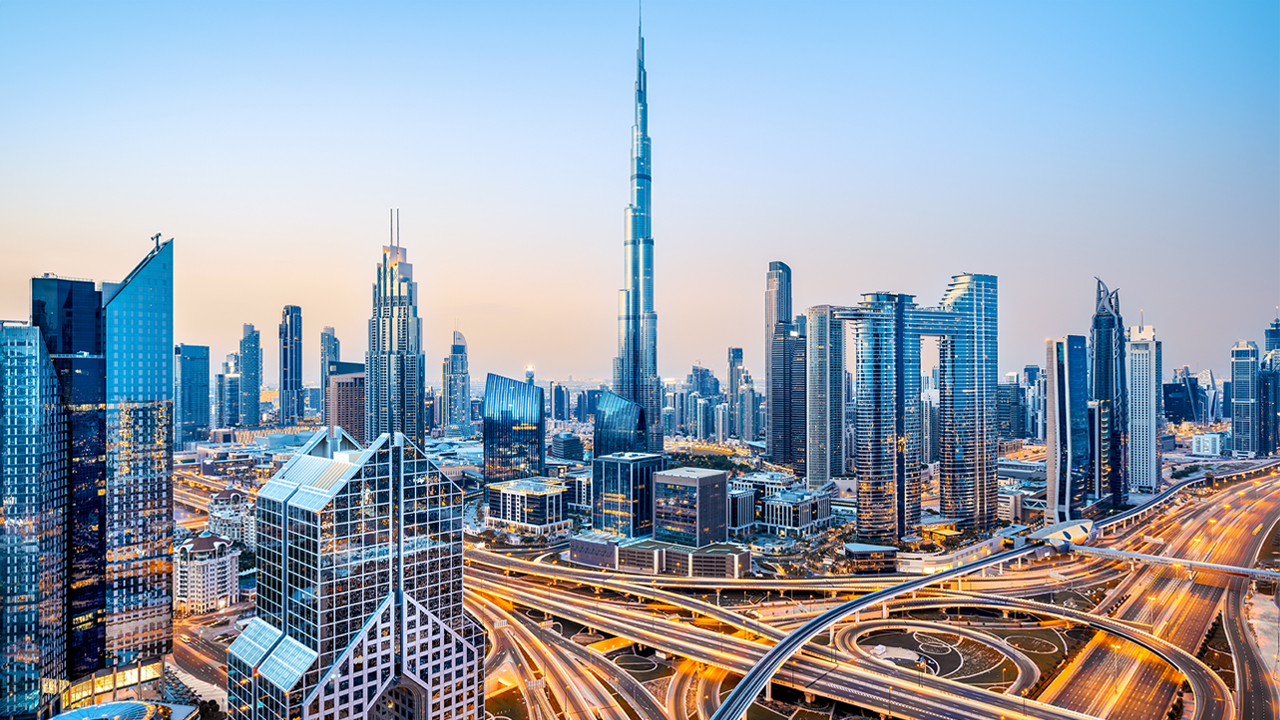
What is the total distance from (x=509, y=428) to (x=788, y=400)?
59.9m

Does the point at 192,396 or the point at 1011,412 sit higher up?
the point at 192,396

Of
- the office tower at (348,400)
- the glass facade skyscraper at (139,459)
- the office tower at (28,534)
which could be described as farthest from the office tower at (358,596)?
the office tower at (348,400)

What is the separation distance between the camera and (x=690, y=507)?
76.8 meters

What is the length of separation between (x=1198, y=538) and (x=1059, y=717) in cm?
6041

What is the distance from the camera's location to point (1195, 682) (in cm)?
4325

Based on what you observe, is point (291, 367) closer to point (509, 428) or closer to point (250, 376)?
point (250, 376)

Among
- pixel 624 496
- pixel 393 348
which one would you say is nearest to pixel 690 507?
pixel 624 496

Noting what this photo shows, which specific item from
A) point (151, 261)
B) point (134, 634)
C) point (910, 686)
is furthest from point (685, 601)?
point (151, 261)

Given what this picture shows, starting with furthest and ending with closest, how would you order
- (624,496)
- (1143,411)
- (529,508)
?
(1143,411), (529,508), (624,496)

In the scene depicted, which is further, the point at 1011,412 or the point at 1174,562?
the point at 1011,412

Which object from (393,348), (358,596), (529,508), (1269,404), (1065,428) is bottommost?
(529,508)

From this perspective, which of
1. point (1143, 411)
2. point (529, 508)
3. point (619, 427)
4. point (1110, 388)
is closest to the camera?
point (529, 508)

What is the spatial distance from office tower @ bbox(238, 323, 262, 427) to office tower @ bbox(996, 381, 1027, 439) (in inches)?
6718

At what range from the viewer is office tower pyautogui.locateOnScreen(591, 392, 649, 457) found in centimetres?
10406
